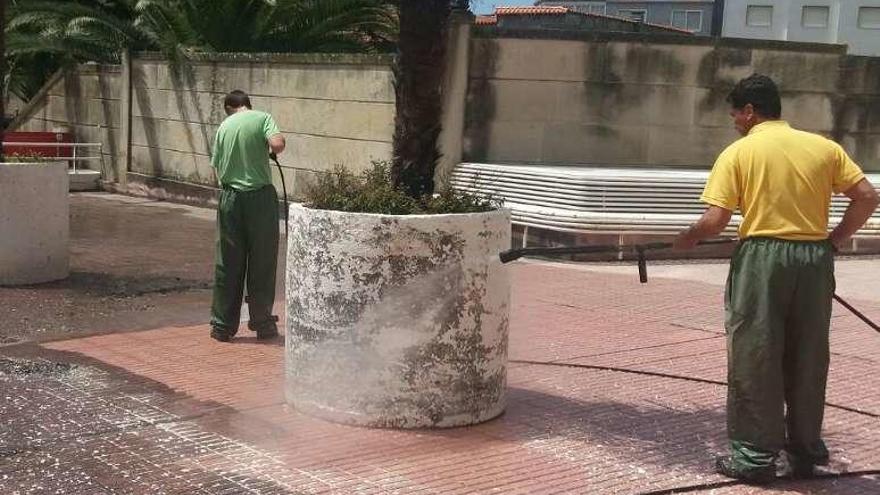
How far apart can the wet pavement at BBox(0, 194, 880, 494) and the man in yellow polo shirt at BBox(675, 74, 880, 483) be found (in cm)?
29

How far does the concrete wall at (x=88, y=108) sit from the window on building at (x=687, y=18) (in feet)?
135

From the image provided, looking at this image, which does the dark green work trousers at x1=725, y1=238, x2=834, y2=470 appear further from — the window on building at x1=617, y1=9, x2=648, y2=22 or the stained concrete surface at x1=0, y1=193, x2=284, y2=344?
the window on building at x1=617, y1=9, x2=648, y2=22

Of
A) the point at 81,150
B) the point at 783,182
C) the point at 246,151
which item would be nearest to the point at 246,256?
the point at 246,151

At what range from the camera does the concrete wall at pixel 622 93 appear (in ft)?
43.8

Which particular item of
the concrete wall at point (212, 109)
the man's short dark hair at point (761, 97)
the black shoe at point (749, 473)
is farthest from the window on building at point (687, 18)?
the black shoe at point (749, 473)

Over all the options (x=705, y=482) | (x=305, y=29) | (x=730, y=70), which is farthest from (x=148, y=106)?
(x=705, y=482)

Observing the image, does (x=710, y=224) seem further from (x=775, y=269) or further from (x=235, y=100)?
(x=235, y=100)

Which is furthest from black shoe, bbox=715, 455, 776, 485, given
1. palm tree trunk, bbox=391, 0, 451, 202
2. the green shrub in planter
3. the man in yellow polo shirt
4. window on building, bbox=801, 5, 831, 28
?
window on building, bbox=801, 5, 831, 28

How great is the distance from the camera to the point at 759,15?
2025 inches

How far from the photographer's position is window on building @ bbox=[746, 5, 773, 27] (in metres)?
51.1

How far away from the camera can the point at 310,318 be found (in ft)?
18.6

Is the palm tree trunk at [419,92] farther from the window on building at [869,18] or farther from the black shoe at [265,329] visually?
the window on building at [869,18]

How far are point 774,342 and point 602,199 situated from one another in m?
7.09

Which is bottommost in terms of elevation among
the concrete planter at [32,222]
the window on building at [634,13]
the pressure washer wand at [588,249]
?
the concrete planter at [32,222]
